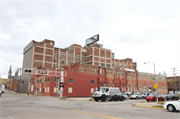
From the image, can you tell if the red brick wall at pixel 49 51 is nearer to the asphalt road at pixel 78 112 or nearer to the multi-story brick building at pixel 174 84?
the asphalt road at pixel 78 112

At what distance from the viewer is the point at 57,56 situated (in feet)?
271

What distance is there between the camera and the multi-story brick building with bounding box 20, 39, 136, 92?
73625 mm

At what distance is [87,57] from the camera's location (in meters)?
89.6

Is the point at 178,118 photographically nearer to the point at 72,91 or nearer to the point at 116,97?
the point at 116,97

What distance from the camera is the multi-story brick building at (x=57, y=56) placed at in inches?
2899

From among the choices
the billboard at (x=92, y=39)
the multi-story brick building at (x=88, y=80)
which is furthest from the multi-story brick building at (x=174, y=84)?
the billboard at (x=92, y=39)

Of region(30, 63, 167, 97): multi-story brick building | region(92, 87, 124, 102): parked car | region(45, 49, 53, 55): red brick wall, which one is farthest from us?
region(45, 49, 53, 55): red brick wall

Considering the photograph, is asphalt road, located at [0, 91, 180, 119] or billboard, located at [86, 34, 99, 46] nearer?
asphalt road, located at [0, 91, 180, 119]

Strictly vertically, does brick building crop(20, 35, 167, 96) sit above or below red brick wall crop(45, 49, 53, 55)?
below

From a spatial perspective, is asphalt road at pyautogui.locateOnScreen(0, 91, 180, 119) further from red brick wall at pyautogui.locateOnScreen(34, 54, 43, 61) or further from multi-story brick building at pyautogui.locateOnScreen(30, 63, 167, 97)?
red brick wall at pyautogui.locateOnScreen(34, 54, 43, 61)

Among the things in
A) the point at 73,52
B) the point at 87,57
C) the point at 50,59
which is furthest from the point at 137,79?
the point at 50,59

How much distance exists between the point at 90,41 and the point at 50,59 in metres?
28.1

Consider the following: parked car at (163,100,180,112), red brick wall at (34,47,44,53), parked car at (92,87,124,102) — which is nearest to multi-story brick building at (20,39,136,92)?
red brick wall at (34,47,44,53)

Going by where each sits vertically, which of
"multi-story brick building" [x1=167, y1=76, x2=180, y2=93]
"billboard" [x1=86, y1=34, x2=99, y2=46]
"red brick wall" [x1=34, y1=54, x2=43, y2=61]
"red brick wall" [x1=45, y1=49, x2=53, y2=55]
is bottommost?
"multi-story brick building" [x1=167, y1=76, x2=180, y2=93]
